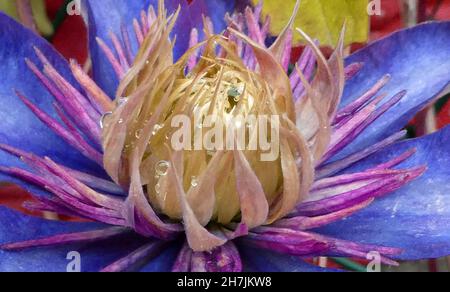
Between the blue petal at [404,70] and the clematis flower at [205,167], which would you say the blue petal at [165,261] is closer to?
the clematis flower at [205,167]

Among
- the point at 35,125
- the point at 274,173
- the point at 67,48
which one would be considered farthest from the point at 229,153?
the point at 67,48

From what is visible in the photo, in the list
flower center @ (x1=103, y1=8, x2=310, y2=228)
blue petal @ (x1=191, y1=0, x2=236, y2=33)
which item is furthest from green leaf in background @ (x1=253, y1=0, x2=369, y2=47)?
flower center @ (x1=103, y1=8, x2=310, y2=228)

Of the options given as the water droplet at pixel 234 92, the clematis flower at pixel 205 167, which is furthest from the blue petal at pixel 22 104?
the water droplet at pixel 234 92

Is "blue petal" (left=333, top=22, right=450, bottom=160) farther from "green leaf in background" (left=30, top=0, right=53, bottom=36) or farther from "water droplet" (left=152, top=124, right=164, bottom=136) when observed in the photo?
"green leaf in background" (left=30, top=0, right=53, bottom=36)

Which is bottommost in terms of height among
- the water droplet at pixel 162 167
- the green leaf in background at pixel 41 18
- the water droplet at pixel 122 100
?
the water droplet at pixel 162 167

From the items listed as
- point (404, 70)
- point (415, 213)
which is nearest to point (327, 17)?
point (404, 70)

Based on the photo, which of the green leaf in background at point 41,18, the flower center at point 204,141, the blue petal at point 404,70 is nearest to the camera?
the flower center at point 204,141
